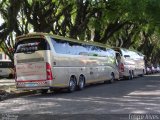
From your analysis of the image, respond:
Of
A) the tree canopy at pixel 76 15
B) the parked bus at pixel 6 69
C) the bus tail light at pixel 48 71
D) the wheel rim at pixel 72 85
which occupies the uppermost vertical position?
the tree canopy at pixel 76 15

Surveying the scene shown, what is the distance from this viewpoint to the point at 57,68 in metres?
22.2

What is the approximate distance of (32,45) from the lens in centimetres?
2150

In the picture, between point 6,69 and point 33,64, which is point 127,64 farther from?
point 33,64

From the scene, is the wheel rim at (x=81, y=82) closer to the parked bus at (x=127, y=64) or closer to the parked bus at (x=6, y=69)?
the parked bus at (x=127, y=64)

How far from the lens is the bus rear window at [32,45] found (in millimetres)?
21389

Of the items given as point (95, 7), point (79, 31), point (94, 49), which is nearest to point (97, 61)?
point (94, 49)

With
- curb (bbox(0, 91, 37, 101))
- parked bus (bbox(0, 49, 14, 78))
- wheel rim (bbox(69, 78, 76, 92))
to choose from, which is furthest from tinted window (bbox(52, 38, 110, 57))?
parked bus (bbox(0, 49, 14, 78))

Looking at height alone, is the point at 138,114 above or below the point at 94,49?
below

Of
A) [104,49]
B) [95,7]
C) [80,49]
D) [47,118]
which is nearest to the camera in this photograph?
[47,118]

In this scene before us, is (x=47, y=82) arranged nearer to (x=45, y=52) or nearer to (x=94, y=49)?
(x=45, y=52)

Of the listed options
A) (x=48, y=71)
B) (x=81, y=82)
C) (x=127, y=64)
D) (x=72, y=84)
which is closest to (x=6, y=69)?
(x=127, y=64)

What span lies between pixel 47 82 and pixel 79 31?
13.8 metres

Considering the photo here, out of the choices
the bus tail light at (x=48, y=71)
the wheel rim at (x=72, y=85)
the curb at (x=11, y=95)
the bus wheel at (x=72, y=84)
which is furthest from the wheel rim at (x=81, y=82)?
the bus tail light at (x=48, y=71)

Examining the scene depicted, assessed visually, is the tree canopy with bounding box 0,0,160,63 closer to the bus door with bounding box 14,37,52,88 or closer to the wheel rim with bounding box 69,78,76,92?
the bus door with bounding box 14,37,52,88
